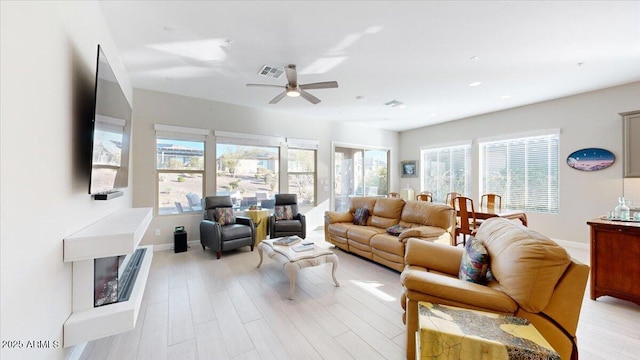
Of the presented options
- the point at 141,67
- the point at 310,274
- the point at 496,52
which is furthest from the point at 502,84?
the point at 141,67

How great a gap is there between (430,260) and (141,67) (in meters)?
4.59

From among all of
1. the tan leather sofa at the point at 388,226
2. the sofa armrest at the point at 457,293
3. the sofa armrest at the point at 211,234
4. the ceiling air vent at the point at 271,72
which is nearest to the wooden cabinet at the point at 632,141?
the tan leather sofa at the point at 388,226

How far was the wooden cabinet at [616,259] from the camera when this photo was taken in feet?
8.13

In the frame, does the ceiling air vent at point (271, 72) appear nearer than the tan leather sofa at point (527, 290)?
No

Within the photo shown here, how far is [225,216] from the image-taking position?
4.57 m

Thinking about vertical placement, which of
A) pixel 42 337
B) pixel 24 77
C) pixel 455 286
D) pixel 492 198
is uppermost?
pixel 24 77

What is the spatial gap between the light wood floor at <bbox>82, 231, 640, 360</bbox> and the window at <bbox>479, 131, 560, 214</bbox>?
10.1 feet

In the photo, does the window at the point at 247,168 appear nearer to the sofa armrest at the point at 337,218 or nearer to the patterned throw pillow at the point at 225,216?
the patterned throw pillow at the point at 225,216

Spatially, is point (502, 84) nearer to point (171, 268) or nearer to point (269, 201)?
point (269, 201)

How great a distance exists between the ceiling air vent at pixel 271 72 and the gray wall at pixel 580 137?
17.5ft

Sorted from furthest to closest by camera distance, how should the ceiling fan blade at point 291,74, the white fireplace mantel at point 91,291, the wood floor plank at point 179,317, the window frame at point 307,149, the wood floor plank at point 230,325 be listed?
the window frame at point 307,149, the ceiling fan blade at point 291,74, the wood floor plank at point 179,317, the wood floor plank at point 230,325, the white fireplace mantel at point 91,291

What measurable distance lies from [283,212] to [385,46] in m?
3.51

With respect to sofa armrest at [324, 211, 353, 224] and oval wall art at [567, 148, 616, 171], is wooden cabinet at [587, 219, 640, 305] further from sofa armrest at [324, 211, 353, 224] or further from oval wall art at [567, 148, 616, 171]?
sofa armrest at [324, 211, 353, 224]

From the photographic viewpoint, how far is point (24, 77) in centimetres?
115
